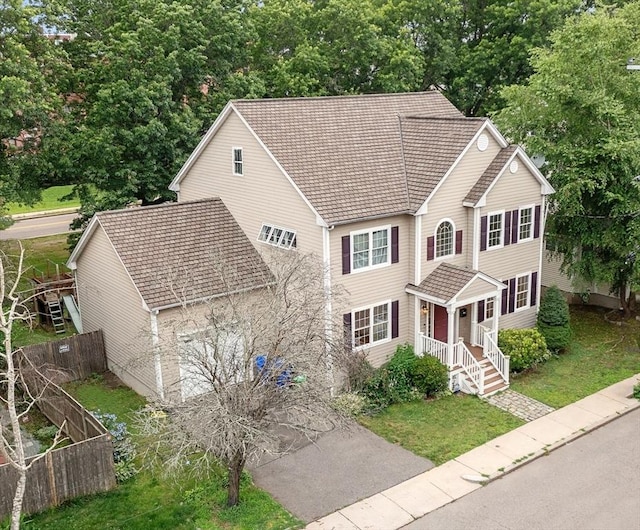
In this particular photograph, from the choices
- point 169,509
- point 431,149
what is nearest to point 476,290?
point 431,149

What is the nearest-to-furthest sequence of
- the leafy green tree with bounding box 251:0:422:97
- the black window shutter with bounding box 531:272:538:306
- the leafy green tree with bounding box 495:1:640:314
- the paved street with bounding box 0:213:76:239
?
the leafy green tree with bounding box 495:1:640:314
the black window shutter with bounding box 531:272:538:306
the leafy green tree with bounding box 251:0:422:97
the paved street with bounding box 0:213:76:239

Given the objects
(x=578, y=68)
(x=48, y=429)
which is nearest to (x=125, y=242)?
(x=48, y=429)

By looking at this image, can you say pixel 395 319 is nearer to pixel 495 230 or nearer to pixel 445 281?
pixel 445 281

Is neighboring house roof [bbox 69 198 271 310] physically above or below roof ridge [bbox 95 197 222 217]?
below

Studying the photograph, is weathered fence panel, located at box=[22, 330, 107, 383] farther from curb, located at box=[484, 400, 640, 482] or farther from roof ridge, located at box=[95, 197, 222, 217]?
curb, located at box=[484, 400, 640, 482]

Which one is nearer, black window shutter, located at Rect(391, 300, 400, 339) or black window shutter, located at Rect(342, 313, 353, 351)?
black window shutter, located at Rect(342, 313, 353, 351)

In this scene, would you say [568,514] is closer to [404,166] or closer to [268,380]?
[268,380]

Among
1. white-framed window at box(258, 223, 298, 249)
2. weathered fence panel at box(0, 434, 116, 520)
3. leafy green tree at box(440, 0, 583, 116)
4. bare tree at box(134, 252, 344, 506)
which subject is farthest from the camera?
leafy green tree at box(440, 0, 583, 116)

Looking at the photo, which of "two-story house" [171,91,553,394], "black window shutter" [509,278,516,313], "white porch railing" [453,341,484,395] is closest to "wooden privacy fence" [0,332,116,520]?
"two-story house" [171,91,553,394]

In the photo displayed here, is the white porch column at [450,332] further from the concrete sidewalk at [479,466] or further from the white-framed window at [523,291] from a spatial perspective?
the white-framed window at [523,291]
